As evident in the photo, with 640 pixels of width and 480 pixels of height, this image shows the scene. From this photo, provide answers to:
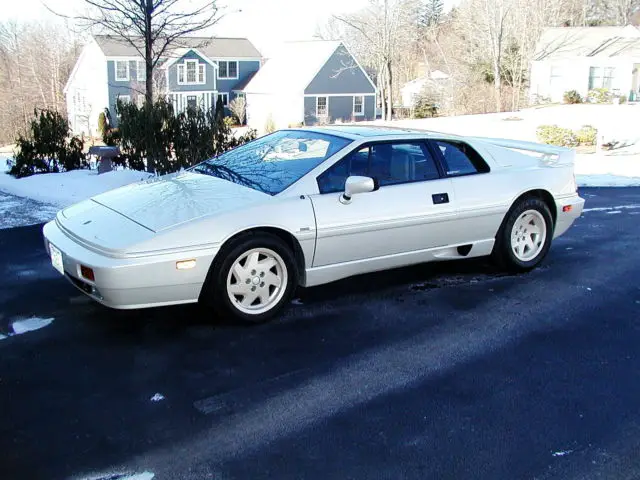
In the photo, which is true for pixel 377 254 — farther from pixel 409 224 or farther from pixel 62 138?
pixel 62 138

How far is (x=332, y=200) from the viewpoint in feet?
17.8

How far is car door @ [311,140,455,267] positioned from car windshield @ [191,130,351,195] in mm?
229

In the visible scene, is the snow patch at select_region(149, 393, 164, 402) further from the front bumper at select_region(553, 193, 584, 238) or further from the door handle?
the front bumper at select_region(553, 193, 584, 238)

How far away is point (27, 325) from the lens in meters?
5.05

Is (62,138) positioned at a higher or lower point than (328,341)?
higher

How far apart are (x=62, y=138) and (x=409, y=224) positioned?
8.42 m

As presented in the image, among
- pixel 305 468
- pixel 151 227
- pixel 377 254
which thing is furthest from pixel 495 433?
pixel 151 227

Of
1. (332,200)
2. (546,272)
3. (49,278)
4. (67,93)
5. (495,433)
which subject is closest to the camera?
(495,433)

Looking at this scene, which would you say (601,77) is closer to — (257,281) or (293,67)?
(293,67)

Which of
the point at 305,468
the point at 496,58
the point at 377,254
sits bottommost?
the point at 305,468

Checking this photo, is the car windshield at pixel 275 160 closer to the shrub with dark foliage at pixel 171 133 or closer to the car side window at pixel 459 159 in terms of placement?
the car side window at pixel 459 159

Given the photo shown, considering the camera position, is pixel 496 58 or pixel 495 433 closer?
pixel 495 433

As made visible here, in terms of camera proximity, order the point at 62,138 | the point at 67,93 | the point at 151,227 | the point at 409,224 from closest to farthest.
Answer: the point at 151,227 < the point at 409,224 < the point at 62,138 < the point at 67,93

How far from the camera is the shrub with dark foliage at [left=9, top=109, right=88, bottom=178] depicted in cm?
1184
